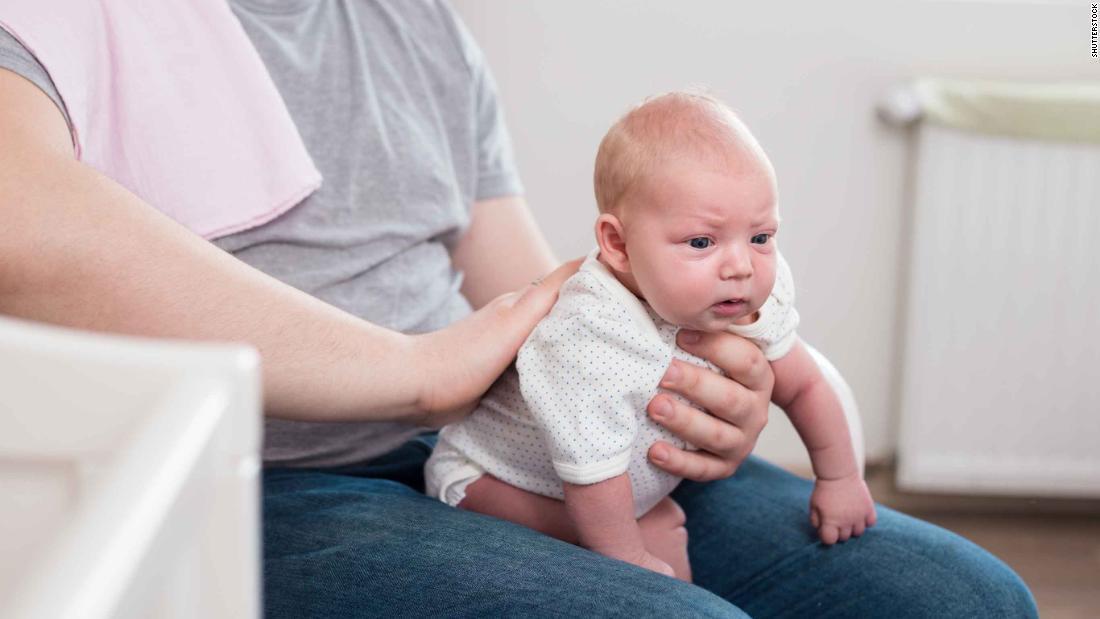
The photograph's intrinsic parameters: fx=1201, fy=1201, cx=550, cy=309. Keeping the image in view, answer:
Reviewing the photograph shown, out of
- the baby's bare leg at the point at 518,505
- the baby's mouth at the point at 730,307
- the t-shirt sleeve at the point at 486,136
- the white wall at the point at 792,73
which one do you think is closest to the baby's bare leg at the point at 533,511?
the baby's bare leg at the point at 518,505

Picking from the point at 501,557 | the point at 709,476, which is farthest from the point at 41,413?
the point at 709,476

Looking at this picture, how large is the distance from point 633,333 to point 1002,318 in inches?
57.2

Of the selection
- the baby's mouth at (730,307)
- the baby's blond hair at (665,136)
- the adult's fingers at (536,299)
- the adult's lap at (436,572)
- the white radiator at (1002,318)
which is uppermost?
the baby's blond hair at (665,136)

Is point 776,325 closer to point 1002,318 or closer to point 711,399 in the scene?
point 711,399

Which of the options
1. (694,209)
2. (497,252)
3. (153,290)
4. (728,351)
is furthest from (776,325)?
(153,290)

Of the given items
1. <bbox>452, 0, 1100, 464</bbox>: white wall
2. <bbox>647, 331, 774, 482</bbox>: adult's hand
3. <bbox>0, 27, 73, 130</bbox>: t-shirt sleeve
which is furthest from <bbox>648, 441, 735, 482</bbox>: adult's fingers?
<bbox>452, 0, 1100, 464</bbox>: white wall

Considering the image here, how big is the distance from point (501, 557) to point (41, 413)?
520 mm

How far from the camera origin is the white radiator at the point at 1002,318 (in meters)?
2.16

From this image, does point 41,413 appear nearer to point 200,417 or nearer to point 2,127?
point 200,417

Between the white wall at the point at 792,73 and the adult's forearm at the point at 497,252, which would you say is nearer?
the adult's forearm at the point at 497,252

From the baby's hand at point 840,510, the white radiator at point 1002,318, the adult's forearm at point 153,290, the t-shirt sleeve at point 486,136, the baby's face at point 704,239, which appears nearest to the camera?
the adult's forearm at point 153,290

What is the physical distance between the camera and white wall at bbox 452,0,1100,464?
217 cm

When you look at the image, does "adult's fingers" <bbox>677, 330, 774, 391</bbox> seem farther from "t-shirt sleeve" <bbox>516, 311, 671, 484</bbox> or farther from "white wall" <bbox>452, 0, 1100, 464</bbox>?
"white wall" <bbox>452, 0, 1100, 464</bbox>

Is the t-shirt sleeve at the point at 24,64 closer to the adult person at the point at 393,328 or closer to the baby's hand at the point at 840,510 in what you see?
the adult person at the point at 393,328
